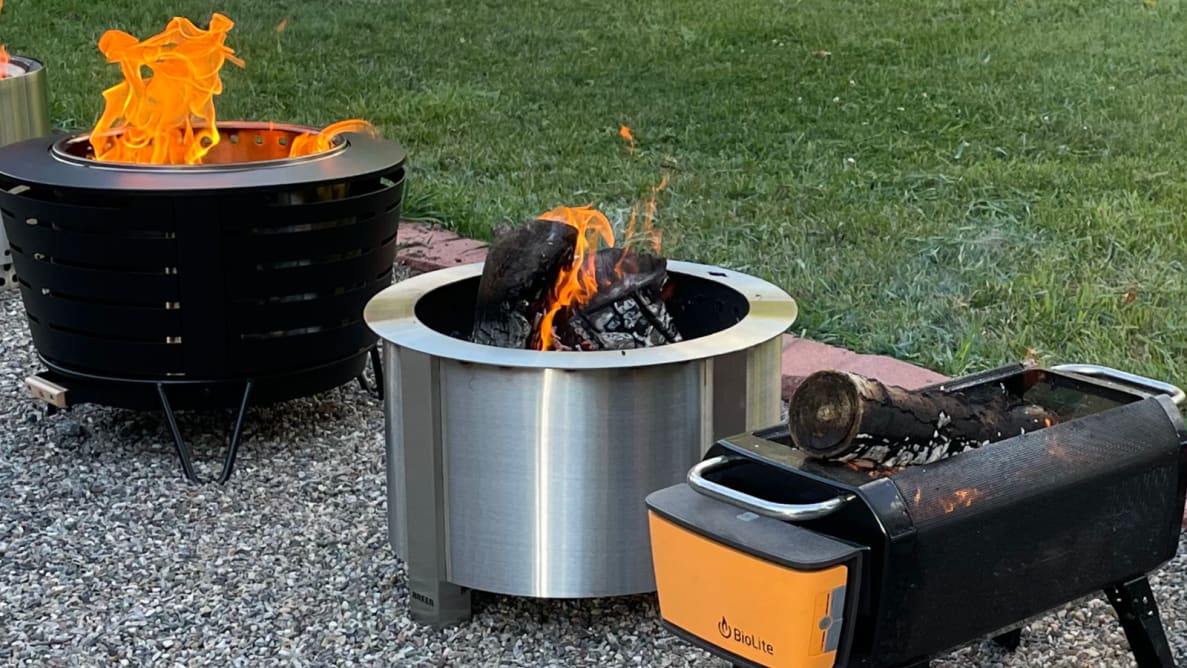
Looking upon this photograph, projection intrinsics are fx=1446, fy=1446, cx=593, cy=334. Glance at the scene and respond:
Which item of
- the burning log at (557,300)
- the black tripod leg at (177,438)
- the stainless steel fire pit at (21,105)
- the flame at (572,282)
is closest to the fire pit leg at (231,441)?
the black tripod leg at (177,438)

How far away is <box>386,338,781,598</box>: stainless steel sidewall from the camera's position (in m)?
2.57

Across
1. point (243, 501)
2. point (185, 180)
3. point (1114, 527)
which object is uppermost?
point (185, 180)

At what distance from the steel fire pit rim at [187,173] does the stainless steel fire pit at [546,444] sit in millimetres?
682

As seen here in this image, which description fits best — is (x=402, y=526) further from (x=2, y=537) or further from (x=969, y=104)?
(x=969, y=104)

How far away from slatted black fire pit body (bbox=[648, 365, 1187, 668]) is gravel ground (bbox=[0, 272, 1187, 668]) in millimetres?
198

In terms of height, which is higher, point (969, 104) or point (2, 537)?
point (969, 104)

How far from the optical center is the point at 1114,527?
219 cm

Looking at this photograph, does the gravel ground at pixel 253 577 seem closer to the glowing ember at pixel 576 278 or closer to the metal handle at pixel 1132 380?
the metal handle at pixel 1132 380

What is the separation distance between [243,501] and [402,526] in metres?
0.77

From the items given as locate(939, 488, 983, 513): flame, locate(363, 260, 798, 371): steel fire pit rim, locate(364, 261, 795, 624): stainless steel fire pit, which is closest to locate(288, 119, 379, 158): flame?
locate(363, 260, 798, 371): steel fire pit rim

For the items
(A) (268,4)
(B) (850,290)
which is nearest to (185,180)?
(B) (850,290)

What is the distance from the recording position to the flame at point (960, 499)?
1976mm

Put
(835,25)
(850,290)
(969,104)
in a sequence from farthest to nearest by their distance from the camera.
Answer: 1. (835,25)
2. (969,104)
3. (850,290)

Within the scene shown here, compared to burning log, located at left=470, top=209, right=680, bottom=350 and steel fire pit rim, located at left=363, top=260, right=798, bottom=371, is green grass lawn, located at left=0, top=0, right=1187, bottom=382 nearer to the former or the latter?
steel fire pit rim, located at left=363, top=260, right=798, bottom=371
